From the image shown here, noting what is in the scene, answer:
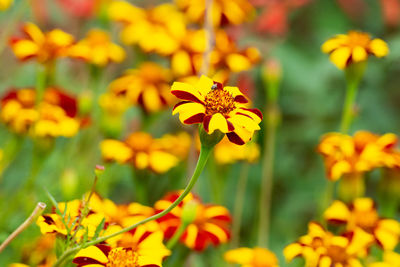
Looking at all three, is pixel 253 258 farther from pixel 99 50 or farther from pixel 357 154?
pixel 99 50

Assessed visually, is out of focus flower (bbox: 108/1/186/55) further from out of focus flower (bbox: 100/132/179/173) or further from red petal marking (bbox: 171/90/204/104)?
red petal marking (bbox: 171/90/204/104)

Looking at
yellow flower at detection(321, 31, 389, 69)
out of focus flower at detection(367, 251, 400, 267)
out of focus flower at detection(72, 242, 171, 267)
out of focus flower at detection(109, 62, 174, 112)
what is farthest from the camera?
out of focus flower at detection(109, 62, 174, 112)

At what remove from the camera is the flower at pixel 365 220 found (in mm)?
579

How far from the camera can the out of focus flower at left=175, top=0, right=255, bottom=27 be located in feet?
2.78

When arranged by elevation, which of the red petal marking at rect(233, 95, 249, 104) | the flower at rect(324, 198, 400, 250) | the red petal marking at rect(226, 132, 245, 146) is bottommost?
the red petal marking at rect(226, 132, 245, 146)

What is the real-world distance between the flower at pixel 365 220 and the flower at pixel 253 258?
73mm

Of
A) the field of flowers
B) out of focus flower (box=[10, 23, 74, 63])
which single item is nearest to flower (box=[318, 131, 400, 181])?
the field of flowers

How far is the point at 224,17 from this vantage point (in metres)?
0.85

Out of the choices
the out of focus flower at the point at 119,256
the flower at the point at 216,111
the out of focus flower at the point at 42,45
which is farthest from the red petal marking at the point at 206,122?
the out of focus flower at the point at 42,45

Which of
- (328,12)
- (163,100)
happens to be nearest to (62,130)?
(163,100)

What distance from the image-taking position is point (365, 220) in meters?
0.60

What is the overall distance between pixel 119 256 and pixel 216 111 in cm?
13

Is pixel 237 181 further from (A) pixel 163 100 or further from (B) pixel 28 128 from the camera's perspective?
(B) pixel 28 128

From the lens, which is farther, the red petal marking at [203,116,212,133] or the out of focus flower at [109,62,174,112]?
the out of focus flower at [109,62,174,112]
